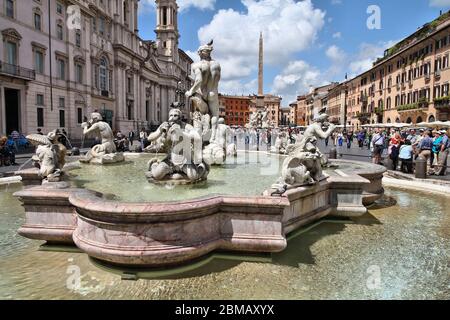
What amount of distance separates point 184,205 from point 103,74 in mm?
43755

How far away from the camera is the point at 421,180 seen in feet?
29.3

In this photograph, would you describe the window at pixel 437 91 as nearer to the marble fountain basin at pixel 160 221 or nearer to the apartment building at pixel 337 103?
the apartment building at pixel 337 103

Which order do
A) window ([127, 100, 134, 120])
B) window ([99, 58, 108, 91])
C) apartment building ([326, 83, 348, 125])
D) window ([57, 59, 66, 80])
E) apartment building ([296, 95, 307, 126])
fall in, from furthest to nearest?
1. apartment building ([296, 95, 307, 126])
2. apartment building ([326, 83, 348, 125])
3. window ([127, 100, 134, 120])
4. window ([99, 58, 108, 91])
5. window ([57, 59, 66, 80])

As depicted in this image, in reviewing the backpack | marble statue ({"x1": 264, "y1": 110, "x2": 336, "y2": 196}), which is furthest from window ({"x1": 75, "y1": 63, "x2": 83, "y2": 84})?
marble statue ({"x1": 264, "y1": 110, "x2": 336, "y2": 196})

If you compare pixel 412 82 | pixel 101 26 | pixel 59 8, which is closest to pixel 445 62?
pixel 412 82

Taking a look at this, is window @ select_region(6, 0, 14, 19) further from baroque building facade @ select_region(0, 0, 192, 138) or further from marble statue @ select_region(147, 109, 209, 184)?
marble statue @ select_region(147, 109, 209, 184)

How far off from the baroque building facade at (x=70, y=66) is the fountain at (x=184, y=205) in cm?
1630

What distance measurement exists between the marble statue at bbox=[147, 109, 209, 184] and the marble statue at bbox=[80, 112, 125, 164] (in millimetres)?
3496

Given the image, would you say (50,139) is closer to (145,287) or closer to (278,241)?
(145,287)

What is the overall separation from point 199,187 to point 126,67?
155 feet

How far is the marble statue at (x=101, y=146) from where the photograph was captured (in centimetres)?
838

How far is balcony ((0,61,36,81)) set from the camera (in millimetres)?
24400
